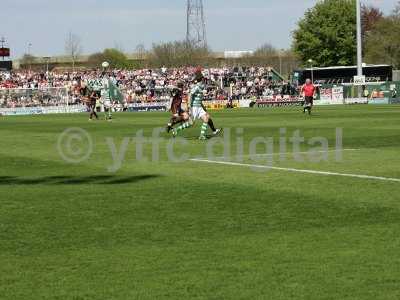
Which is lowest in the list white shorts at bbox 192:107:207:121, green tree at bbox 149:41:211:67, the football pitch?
the football pitch

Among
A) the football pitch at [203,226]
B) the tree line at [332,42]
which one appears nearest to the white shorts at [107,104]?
the football pitch at [203,226]

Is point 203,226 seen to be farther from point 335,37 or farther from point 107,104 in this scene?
point 335,37

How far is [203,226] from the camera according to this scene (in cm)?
1089

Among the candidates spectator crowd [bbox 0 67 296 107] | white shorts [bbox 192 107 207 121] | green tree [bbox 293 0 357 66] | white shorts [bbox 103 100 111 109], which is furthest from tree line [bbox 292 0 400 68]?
white shorts [bbox 192 107 207 121]

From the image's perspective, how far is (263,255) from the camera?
9.06 m

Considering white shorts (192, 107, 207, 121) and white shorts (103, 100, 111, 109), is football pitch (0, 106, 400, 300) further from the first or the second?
white shorts (103, 100, 111, 109)

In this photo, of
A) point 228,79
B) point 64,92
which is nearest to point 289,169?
point 64,92

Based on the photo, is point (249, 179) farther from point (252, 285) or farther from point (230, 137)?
point (230, 137)

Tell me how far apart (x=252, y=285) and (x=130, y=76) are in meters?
81.4

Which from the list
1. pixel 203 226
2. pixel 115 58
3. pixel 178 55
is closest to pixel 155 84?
pixel 178 55

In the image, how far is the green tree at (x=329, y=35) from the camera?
119812 mm

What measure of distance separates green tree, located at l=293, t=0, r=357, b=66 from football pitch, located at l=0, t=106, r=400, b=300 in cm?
9967

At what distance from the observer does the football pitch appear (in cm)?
792

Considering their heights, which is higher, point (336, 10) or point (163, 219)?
point (336, 10)
